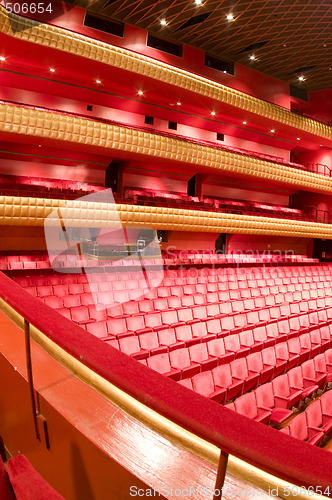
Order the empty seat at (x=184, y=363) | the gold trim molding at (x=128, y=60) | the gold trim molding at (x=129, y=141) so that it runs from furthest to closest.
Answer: the gold trim molding at (x=129, y=141), the gold trim molding at (x=128, y=60), the empty seat at (x=184, y=363)

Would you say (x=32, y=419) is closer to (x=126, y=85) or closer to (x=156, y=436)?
(x=156, y=436)

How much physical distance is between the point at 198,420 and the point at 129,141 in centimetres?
442

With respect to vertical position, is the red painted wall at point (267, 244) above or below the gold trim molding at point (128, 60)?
below

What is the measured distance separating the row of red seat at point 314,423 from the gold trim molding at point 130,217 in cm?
302

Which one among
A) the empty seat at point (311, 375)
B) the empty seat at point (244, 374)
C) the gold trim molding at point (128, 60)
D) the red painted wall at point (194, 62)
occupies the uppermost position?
the red painted wall at point (194, 62)

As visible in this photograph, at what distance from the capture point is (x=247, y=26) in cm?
516

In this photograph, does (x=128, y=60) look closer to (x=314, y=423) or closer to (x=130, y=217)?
(x=130, y=217)

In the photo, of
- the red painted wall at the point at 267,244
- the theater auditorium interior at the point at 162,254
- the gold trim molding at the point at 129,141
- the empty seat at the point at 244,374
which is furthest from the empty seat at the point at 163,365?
the red painted wall at the point at 267,244

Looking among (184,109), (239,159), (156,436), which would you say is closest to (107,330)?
(156,436)

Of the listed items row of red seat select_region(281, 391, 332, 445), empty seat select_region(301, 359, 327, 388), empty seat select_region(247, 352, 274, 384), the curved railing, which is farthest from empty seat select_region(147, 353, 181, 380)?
the curved railing

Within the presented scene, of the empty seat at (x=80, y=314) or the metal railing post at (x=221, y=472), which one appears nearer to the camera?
the metal railing post at (x=221, y=472)

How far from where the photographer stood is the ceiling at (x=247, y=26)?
459 centimetres

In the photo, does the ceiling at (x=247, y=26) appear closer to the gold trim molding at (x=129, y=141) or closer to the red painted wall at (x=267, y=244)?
the gold trim molding at (x=129, y=141)

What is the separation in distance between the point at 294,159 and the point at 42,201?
21.2ft
